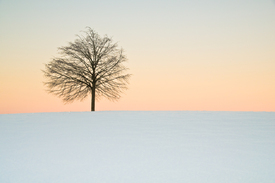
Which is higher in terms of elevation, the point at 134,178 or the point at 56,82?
the point at 56,82

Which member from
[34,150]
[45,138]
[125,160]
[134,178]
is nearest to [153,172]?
[134,178]

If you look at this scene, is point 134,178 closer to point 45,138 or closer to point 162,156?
point 162,156

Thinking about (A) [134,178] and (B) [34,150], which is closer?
(A) [134,178]

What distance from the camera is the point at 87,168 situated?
5.39m

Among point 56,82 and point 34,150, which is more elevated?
point 56,82

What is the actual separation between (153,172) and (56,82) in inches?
729

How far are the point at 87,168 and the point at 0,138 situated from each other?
5.13m

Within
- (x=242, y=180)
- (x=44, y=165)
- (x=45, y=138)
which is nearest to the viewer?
(x=242, y=180)

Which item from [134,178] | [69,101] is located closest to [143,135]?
[134,178]

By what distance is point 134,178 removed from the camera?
15.8 ft

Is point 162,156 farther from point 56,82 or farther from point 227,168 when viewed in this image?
point 56,82

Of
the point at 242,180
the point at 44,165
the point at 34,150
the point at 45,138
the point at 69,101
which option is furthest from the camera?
the point at 69,101

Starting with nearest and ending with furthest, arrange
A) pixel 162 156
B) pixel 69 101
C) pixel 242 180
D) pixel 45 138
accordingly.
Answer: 1. pixel 242 180
2. pixel 162 156
3. pixel 45 138
4. pixel 69 101

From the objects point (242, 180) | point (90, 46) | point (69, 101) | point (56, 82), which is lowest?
point (242, 180)
